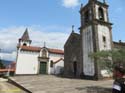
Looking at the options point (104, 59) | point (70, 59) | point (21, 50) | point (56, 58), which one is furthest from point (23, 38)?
point (104, 59)

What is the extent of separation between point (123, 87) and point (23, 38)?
36.1 meters

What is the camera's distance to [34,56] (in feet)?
103

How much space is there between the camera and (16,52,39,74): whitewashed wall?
1151 inches

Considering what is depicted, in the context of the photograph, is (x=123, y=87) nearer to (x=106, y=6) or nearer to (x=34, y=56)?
(x=106, y=6)

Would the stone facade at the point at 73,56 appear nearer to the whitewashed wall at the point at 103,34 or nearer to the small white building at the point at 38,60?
the whitewashed wall at the point at 103,34

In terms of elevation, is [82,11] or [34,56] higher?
[82,11]

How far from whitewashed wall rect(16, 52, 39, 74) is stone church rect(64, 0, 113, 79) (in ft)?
29.9

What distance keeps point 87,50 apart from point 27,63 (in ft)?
46.4

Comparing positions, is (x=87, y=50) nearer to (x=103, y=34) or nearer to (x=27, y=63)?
(x=103, y=34)

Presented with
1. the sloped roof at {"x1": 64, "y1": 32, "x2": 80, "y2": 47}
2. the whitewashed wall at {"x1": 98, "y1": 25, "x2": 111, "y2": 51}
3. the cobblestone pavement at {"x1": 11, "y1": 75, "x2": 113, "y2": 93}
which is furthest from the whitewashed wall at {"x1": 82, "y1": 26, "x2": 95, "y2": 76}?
the cobblestone pavement at {"x1": 11, "y1": 75, "x2": 113, "y2": 93}

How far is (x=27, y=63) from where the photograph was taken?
30109 mm

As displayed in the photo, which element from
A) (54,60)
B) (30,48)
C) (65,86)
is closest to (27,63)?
(30,48)

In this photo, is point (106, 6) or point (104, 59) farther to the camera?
point (106, 6)

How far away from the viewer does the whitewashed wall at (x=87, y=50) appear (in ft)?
67.7
